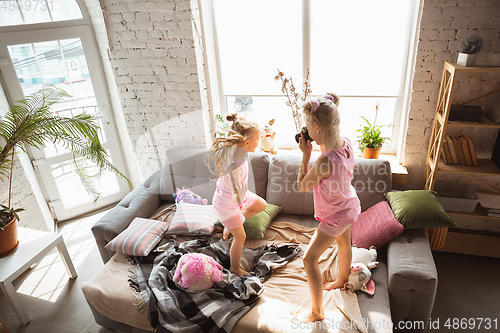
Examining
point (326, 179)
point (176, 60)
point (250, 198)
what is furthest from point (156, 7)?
point (326, 179)

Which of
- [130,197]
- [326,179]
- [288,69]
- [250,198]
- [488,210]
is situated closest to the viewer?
[326,179]

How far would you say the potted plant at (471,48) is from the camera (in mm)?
2066

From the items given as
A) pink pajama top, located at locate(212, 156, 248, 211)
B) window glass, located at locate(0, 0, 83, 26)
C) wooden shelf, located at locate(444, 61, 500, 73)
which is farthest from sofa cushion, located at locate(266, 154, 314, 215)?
window glass, located at locate(0, 0, 83, 26)

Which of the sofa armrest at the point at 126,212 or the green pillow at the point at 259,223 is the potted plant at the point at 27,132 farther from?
the green pillow at the point at 259,223

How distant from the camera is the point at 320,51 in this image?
111 inches

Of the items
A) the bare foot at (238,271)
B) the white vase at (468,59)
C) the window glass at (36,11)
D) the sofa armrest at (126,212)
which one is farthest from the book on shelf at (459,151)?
the window glass at (36,11)

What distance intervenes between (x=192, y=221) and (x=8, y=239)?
4.35ft

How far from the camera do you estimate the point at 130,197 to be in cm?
270

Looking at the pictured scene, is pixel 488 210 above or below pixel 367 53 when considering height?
below

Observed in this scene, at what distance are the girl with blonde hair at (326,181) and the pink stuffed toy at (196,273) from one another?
0.58m

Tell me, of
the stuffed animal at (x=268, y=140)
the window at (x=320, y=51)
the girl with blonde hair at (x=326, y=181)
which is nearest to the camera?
the girl with blonde hair at (x=326, y=181)

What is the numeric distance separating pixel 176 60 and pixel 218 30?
505mm

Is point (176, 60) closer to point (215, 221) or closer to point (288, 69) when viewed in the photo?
point (288, 69)

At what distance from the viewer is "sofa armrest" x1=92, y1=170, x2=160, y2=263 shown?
2.31 m
